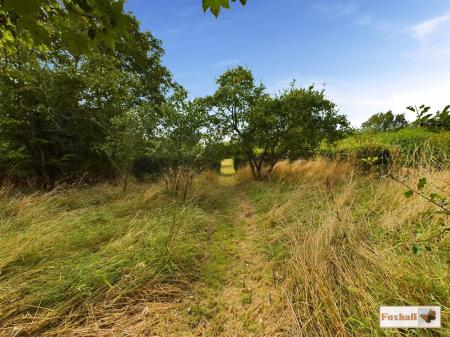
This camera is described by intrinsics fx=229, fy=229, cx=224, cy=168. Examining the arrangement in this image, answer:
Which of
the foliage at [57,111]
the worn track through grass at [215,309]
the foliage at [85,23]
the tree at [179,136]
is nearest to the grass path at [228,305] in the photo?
the worn track through grass at [215,309]

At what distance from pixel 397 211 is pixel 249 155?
22.3 feet

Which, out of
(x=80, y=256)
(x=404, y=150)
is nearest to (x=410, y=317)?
(x=80, y=256)

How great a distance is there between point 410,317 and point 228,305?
170 cm

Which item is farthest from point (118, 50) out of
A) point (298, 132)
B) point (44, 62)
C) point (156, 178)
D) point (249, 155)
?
point (298, 132)

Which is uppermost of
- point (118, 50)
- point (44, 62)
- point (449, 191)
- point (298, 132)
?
point (118, 50)

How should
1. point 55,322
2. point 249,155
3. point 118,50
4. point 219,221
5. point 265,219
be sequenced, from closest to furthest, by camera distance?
point 55,322 < point 265,219 < point 219,221 < point 249,155 < point 118,50

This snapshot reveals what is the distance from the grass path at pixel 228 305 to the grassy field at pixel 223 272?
0.01 m

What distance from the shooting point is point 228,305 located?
8.65 ft

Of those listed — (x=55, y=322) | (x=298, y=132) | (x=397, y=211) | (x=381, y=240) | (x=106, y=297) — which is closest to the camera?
(x=55, y=322)

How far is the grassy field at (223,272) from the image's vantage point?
2.06 m

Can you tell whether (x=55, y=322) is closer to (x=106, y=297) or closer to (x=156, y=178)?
(x=106, y=297)

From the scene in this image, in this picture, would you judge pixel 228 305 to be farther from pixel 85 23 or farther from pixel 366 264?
pixel 85 23

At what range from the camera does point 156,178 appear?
29.8 feet

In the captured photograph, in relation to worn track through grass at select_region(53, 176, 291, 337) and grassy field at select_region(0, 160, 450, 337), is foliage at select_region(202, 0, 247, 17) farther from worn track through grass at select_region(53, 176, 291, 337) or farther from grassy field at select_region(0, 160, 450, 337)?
worn track through grass at select_region(53, 176, 291, 337)
